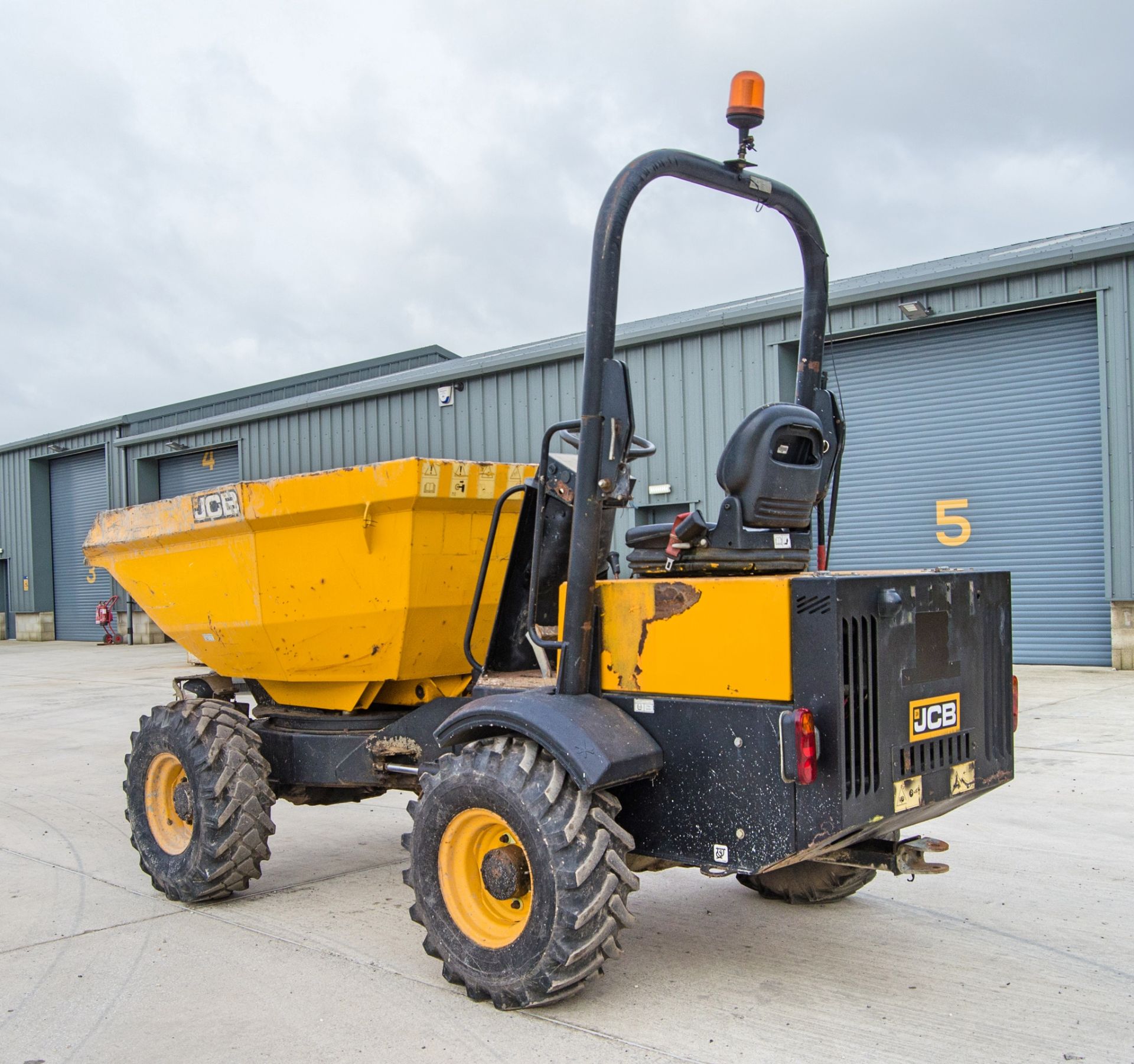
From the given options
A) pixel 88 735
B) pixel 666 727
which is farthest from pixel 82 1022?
pixel 88 735

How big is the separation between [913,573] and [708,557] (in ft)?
2.35

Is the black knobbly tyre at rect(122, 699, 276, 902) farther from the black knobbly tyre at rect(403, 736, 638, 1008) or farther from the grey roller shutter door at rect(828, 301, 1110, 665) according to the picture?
the grey roller shutter door at rect(828, 301, 1110, 665)

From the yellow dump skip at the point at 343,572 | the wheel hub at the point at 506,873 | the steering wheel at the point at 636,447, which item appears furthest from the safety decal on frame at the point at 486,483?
the wheel hub at the point at 506,873

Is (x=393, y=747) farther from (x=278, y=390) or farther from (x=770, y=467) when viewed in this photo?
(x=278, y=390)

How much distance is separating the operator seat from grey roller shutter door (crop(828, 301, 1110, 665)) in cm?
1005

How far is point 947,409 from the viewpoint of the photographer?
15.0 m

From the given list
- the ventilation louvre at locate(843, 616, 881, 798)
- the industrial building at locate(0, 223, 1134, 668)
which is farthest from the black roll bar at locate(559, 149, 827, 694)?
the industrial building at locate(0, 223, 1134, 668)

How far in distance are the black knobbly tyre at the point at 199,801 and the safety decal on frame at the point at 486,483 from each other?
1.61 metres

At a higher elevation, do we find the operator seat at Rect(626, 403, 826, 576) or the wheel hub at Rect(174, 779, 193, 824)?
the operator seat at Rect(626, 403, 826, 576)

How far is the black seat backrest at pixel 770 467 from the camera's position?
3859mm

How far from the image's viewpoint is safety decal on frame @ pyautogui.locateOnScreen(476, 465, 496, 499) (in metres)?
4.88

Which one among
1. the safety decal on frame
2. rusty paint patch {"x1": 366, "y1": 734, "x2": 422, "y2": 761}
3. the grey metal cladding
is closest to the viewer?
the safety decal on frame

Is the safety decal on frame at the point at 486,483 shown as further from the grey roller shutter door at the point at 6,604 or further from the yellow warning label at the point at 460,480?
the grey roller shutter door at the point at 6,604

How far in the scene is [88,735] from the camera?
1134cm
